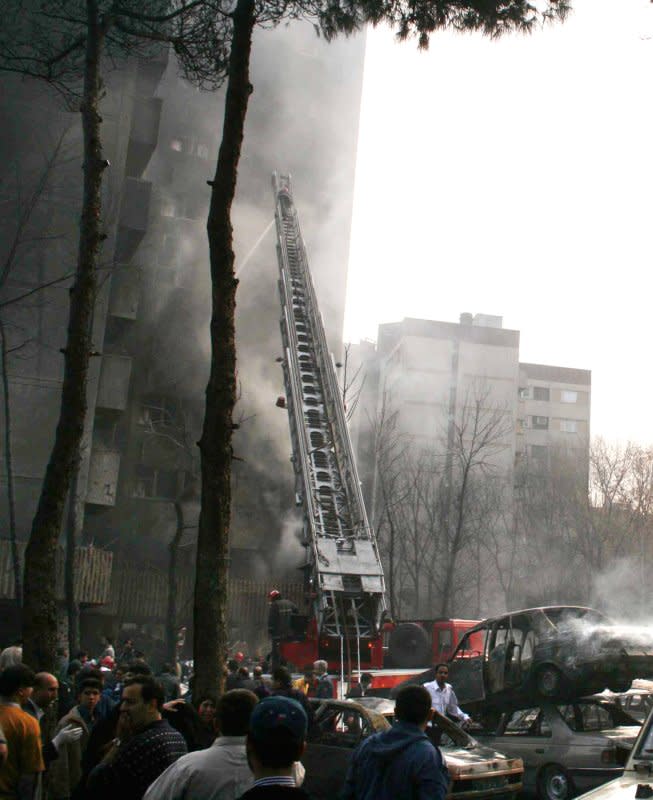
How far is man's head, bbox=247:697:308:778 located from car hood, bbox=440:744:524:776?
22.5 feet

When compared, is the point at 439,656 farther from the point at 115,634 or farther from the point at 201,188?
the point at 201,188

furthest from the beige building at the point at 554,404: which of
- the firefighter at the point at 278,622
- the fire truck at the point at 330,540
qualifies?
the firefighter at the point at 278,622

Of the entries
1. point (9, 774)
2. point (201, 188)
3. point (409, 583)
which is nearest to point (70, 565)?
point (9, 774)

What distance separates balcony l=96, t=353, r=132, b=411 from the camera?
2816 centimetres

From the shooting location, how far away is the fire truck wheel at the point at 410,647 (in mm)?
19750

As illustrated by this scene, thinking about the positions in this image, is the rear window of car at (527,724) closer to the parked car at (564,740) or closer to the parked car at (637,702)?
the parked car at (564,740)

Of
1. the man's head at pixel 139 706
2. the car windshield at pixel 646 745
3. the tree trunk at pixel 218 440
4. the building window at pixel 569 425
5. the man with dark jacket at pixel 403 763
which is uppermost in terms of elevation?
the building window at pixel 569 425

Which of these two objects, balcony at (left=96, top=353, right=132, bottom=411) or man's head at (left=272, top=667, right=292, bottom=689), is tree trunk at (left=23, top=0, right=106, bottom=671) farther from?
balcony at (left=96, top=353, right=132, bottom=411)

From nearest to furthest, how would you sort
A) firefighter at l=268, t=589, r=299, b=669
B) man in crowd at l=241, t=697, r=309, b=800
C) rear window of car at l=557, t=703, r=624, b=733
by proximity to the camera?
man in crowd at l=241, t=697, r=309, b=800, rear window of car at l=557, t=703, r=624, b=733, firefighter at l=268, t=589, r=299, b=669

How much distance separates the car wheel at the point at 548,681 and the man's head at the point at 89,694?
7.28m

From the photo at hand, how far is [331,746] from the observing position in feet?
33.5

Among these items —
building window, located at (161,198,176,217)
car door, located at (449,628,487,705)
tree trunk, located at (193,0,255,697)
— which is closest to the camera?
tree trunk, located at (193,0,255,697)

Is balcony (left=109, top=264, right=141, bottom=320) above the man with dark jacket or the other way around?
above

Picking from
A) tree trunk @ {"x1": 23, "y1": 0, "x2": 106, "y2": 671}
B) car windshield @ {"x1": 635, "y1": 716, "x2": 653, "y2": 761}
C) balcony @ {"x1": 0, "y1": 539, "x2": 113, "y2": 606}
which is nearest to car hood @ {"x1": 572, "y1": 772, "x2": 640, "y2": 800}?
car windshield @ {"x1": 635, "y1": 716, "x2": 653, "y2": 761}
